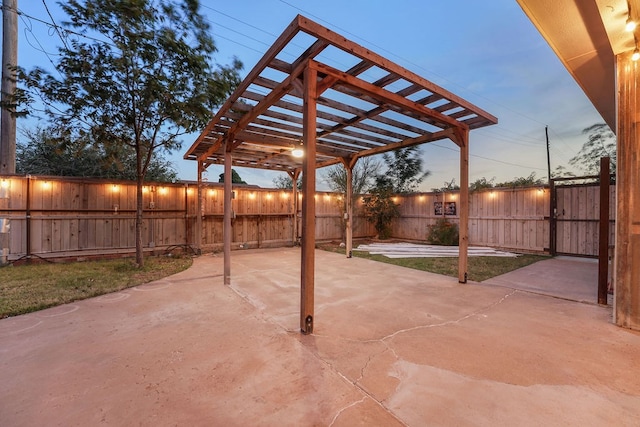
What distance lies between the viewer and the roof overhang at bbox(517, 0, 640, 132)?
7.43 ft

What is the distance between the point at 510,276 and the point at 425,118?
348cm

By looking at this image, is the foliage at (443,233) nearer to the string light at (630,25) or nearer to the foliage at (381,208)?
the foliage at (381,208)

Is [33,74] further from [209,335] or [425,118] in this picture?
[425,118]

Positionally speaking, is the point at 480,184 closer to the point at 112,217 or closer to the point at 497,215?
the point at 497,215

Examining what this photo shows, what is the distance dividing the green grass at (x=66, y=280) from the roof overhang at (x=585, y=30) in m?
6.16

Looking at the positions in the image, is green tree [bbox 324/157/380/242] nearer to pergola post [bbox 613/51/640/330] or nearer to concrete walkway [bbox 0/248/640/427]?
concrete walkway [bbox 0/248/640/427]

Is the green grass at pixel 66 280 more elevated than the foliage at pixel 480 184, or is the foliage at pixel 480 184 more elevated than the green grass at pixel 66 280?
the foliage at pixel 480 184

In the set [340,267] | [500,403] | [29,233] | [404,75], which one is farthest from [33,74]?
[500,403]

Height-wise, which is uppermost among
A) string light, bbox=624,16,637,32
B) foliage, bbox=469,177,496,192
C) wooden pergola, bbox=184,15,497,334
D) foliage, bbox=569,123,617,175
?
foliage, bbox=569,123,617,175

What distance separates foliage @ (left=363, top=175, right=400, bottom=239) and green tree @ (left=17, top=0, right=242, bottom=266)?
7.07 meters

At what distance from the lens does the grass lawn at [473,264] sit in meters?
5.15

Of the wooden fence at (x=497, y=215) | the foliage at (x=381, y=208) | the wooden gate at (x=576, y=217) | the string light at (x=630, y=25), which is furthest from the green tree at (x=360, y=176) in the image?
the string light at (x=630, y=25)

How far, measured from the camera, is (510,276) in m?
4.92

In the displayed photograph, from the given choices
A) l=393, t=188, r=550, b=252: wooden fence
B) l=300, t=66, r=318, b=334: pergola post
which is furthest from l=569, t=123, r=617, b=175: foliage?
l=300, t=66, r=318, b=334: pergola post
